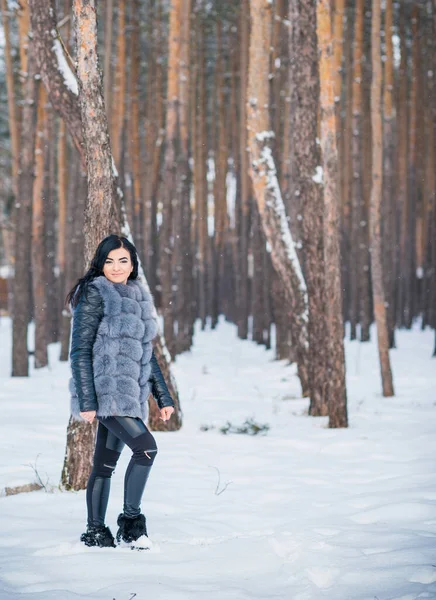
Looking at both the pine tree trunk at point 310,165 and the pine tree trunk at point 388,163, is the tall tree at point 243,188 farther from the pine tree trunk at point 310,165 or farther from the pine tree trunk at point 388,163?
the pine tree trunk at point 310,165

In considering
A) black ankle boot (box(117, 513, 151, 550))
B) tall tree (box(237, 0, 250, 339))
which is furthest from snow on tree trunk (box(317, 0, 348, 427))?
tall tree (box(237, 0, 250, 339))

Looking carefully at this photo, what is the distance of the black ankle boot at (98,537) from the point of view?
379cm

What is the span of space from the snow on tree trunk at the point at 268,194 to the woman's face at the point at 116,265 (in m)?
5.34

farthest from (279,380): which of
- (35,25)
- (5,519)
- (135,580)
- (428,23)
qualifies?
(428,23)

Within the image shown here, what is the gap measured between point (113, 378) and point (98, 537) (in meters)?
0.83

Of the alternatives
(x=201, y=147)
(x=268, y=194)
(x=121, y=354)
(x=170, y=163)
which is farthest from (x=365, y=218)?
(x=121, y=354)

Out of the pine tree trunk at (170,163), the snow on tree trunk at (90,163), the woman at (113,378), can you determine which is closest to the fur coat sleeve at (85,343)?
the woman at (113,378)

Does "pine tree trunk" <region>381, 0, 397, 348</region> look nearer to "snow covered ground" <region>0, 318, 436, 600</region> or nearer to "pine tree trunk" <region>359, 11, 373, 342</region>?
"pine tree trunk" <region>359, 11, 373, 342</region>

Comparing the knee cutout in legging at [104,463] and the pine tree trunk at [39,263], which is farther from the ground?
the pine tree trunk at [39,263]

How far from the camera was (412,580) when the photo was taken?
11.3 ft

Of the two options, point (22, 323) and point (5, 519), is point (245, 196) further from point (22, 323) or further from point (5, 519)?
point (5, 519)

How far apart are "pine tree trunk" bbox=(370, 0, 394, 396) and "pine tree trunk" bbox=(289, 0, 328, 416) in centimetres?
194

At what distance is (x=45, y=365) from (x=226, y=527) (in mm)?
9040

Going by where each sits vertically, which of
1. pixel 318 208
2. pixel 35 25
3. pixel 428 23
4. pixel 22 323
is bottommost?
pixel 22 323
